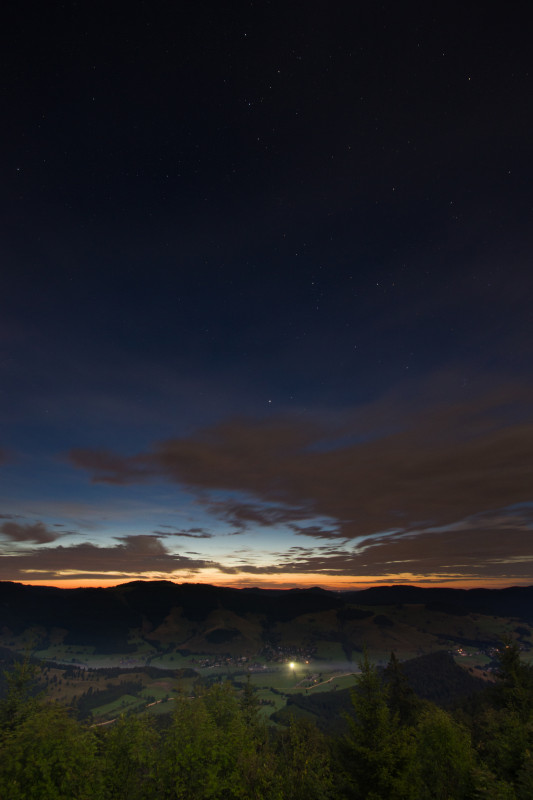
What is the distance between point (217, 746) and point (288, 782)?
239 inches

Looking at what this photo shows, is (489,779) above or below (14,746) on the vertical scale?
below

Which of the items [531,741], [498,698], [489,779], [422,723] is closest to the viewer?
[489,779]

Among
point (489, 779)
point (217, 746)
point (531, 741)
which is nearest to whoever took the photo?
point (489, 779)

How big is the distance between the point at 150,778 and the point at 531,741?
3705 centimetres

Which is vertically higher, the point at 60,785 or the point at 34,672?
the point at 60,785

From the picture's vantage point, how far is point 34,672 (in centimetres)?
6150

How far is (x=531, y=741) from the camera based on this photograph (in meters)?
35.6

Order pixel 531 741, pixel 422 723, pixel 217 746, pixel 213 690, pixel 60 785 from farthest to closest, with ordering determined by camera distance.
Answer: pixel 213 690 → pixel 422 723 → pixel 531 741 → pixel 217 746 → pixel 60 785

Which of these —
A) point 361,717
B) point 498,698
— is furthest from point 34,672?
point 498,698

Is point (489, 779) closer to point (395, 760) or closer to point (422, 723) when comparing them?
point (395, 760)

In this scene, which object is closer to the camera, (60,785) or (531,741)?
(60,785)

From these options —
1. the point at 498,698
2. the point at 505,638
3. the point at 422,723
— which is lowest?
the point at 498,698

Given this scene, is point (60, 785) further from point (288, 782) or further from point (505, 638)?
point (505, 638)

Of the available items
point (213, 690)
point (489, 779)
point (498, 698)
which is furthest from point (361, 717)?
point (498, 698)
